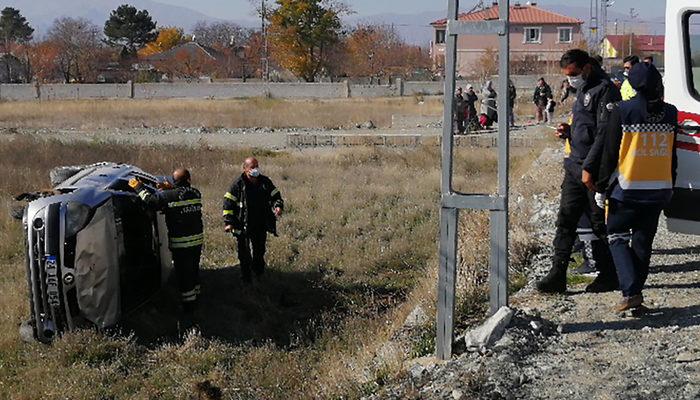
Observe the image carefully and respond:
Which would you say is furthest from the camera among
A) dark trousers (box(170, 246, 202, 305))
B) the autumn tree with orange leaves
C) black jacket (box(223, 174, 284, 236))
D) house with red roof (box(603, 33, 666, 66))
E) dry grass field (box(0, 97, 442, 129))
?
the autumn tree with orange leaves

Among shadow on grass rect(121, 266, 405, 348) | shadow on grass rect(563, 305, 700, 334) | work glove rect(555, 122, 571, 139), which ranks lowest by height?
shadow on grass rect(121, 266, 405, 348)

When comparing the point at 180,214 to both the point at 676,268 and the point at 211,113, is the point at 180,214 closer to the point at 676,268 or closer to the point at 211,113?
the point at 676,268

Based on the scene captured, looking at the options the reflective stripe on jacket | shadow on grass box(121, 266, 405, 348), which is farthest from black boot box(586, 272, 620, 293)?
shadow on grass box(121, 266, 405, 348)

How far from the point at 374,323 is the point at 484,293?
173cm

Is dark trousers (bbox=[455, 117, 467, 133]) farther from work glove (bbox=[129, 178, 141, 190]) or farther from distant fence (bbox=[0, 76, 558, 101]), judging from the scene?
distant fence (bbox=[0, 76, 558, 101])

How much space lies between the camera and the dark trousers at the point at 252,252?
9.60 m

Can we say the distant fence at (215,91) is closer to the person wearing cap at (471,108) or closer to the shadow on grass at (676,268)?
the person wearing cap at (471,108)

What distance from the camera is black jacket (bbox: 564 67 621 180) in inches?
236

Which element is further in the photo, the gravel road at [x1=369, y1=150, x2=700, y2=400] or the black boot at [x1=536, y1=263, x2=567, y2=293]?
the black boot at [x1=536, y1=263, x2=567, y2=293]

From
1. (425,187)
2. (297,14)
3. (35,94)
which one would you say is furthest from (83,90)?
(425,187)

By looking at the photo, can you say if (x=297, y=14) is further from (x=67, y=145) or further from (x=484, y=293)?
(x=484, y=293)

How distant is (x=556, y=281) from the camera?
6422mm

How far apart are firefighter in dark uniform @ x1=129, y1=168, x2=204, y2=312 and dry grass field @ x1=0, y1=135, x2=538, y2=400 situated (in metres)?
0.44

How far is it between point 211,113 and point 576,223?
36.7 m
